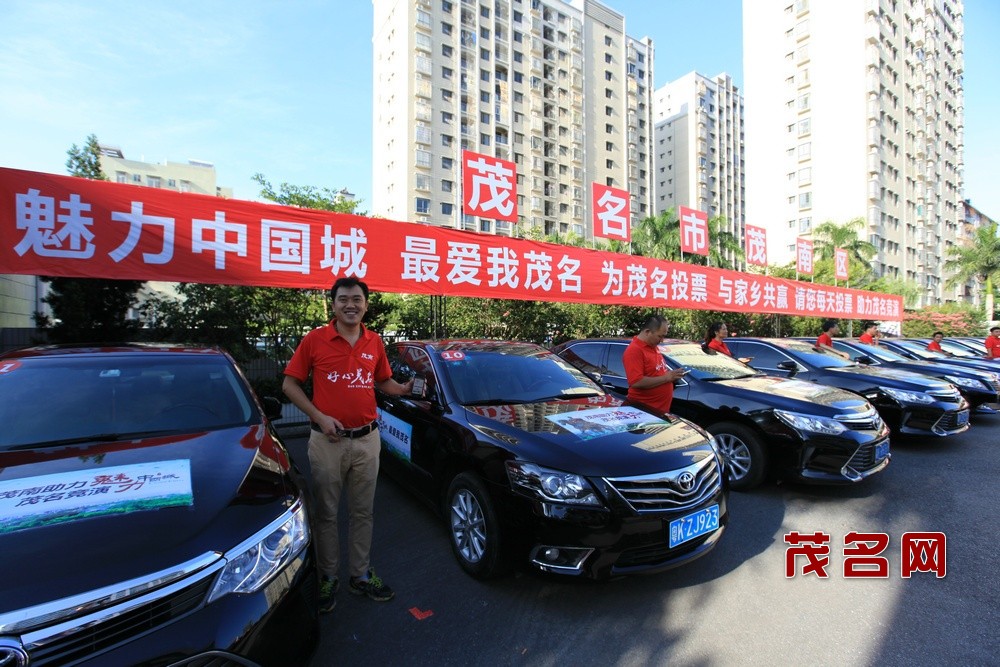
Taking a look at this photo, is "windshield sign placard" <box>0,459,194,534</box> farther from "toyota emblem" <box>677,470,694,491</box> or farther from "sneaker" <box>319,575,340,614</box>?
"toyota emblem" <box>677,470,694,491</box>

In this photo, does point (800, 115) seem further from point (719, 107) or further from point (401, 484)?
point (401, 484)

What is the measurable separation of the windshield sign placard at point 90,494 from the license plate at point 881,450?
504 cm

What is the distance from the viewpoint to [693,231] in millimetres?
11234

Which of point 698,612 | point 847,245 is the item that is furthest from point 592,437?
point 847,245

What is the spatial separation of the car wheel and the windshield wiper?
13.5 feet

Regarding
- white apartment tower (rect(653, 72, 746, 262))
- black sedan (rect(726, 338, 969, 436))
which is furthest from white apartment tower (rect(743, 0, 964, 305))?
black sedan (rect(726, 338, 969, 436))

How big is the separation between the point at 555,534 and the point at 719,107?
8615 centimetres

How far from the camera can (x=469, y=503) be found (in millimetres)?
2943

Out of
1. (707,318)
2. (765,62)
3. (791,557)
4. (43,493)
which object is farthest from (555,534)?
(765,62)

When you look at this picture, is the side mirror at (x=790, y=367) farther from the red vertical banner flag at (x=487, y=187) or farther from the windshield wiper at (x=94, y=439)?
the windshield wiper at (x=94, y=439)

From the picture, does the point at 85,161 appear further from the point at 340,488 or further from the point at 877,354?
the point at 877,354

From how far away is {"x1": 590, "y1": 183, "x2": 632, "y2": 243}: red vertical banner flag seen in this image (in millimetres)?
9266

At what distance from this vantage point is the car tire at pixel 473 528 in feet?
8.80

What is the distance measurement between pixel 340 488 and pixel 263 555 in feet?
3.40
